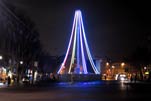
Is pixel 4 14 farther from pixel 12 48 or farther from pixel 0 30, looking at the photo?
pixel 12 48

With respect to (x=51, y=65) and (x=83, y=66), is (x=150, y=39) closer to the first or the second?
(x=83, y=66)

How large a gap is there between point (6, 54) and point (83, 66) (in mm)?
41913

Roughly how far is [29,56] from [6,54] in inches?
234

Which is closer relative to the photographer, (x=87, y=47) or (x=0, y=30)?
(x=0, y=30)

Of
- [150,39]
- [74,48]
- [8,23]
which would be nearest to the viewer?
[8,23]

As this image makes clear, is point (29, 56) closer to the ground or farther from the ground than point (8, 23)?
closer to the ground

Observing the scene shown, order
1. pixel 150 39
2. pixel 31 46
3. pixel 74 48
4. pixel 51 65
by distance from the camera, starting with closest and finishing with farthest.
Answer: pixel 31 46 < pixel 150 39 < pixel 74 48 < pixel 51 65

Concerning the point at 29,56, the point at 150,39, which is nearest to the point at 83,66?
the point at 150,39

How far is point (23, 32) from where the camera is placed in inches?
3361

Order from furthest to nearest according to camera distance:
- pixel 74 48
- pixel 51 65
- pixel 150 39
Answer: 1. pixel 51 65
2. pixel 74 48
3. pixel 150 39
